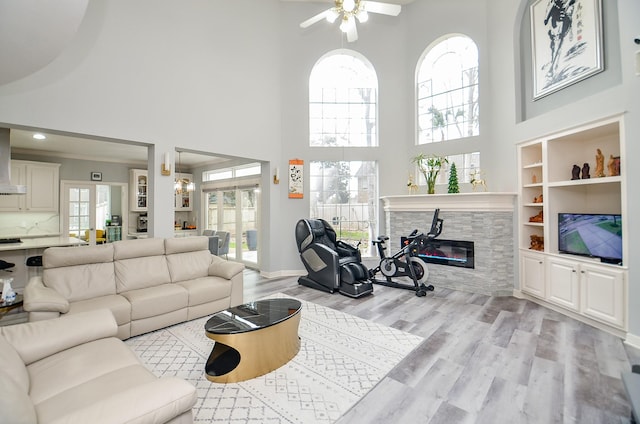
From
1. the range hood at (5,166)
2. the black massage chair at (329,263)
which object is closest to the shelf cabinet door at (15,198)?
the range hood at (5,166)

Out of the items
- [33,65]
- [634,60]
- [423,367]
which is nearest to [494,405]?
[423,367]

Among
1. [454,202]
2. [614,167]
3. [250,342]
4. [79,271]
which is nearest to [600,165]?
[614,167]

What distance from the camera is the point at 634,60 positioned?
2756mm

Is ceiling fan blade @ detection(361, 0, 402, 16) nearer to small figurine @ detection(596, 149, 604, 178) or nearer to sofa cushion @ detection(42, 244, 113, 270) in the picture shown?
small figurine @ detection(596, 149, 604, 178)

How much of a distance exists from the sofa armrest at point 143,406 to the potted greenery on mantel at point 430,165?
15.5 feet

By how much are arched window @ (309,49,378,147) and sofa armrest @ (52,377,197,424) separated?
198 inches

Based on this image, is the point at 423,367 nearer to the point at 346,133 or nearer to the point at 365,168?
the point at 365,168

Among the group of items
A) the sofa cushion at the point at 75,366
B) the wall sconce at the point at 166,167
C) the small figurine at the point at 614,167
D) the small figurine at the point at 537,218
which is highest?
the wall sconce at the point at 166,167

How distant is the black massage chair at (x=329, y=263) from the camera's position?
4.37 meters

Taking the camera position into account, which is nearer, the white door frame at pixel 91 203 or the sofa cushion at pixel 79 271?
the sofa cushion at pixel 79 271

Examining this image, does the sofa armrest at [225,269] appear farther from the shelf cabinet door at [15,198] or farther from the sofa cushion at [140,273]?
the shelf cabinet door at [15,198]

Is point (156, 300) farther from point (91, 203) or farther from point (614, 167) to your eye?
point (91, 203)

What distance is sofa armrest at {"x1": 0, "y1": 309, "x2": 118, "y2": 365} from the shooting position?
175cm

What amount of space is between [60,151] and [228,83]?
4.63 meters
